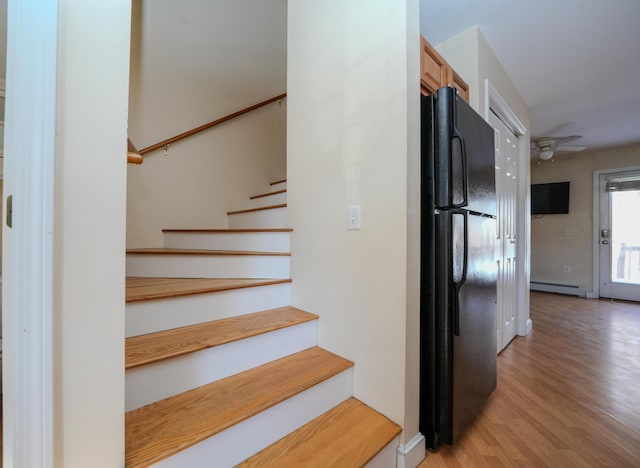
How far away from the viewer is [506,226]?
2432 mm

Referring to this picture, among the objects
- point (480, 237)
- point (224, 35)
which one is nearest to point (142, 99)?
point (224, 35)

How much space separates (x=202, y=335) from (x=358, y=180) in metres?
1.05

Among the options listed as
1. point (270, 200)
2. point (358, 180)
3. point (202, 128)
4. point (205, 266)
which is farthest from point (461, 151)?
point (202, 128)

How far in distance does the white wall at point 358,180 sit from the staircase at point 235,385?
0.44 ft

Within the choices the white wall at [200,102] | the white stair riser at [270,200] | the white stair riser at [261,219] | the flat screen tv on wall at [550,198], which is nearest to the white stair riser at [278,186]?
the white wall at [200,102]

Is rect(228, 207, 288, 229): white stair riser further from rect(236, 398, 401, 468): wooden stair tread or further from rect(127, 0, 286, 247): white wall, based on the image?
rect(236, 398, 401, 468): wooden stair tread

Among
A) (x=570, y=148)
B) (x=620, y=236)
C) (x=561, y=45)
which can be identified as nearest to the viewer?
(x=561, y=45)

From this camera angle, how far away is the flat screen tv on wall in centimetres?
480

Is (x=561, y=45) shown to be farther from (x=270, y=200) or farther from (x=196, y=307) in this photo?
(x=196, y=307)

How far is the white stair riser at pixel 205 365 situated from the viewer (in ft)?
3.22

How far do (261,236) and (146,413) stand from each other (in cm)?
114

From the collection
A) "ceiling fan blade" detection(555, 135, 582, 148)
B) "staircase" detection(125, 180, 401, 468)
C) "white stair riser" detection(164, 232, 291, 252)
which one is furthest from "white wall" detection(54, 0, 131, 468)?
"ceiling fan blade" detection(555, 135, 582, 148)

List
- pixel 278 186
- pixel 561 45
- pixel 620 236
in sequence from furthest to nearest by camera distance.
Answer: pixel 620 236
pixel 278 186
pixel 561 45

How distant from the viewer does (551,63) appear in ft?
7.86
